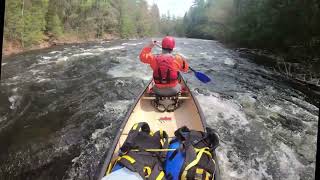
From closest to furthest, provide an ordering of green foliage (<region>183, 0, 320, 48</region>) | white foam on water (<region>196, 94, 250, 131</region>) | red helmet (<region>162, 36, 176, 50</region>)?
red helmet (<region>162, 36, 176, 50</region>)
white foam on water (<region>196, 94, 250, 131</region>)
green foliage (<region>183, 0, 320, 48</region>)

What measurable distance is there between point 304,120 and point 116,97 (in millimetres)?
4548

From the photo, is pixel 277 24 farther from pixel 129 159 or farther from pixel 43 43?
pixel 129 159

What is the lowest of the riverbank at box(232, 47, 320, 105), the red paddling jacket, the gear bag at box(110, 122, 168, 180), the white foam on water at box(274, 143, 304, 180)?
the white foam on water at box(274, 143, 304, 180)

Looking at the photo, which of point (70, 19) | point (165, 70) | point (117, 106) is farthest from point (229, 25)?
point (165, 70)

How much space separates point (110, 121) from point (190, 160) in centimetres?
370

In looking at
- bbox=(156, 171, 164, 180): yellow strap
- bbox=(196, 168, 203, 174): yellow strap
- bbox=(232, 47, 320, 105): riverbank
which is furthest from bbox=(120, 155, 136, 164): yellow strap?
bbox=(232, 47, 320, 105): riverbank

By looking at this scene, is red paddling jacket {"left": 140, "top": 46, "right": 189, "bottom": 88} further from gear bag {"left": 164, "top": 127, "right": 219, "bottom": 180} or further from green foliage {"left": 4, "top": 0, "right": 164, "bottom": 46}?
green foliage {"left": 4, "top": 0, "right": 164, "bottom": 46}

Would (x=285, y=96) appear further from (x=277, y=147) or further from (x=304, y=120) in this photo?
(x=277, y=147)

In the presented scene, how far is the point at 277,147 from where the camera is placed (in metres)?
5.44

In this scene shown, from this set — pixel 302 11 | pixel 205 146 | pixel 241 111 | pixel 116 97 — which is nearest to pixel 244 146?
pixel 241 111

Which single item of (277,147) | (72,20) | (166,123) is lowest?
(277,147)

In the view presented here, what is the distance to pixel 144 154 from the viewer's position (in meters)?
3.04

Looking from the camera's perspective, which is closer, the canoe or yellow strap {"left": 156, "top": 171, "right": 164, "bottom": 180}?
yellow strap {"left": 156, "top": 171, "right": 164, "bottom": 180}

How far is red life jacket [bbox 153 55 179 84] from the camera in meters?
5.01
